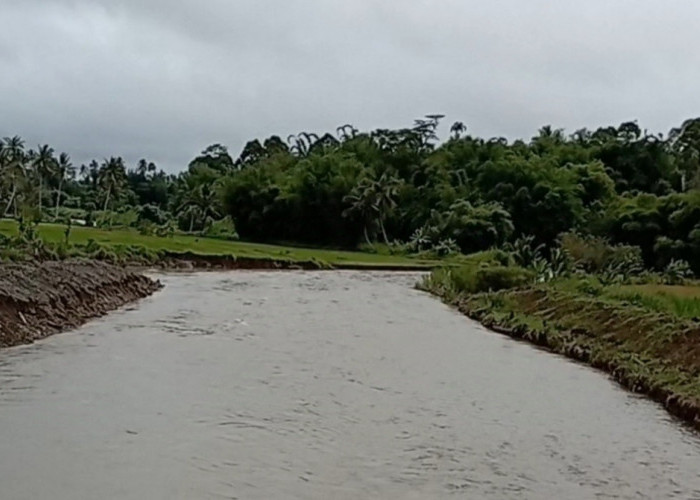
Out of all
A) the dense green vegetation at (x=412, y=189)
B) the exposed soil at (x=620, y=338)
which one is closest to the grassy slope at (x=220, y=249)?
the dense green vegetation at (x=412, y=189)

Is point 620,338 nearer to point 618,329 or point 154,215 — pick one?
point 618,329

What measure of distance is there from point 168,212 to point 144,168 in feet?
114

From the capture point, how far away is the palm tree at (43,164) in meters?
85.2

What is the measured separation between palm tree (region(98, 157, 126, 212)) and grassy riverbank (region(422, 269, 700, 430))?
6684cm

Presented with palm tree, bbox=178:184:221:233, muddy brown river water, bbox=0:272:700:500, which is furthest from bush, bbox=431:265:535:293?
palm tree, bbox=178:184:221:233

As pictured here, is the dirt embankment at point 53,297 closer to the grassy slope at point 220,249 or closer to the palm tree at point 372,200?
the grassy slope at point 220,249

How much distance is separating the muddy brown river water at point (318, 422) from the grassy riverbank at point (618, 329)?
1.57ft

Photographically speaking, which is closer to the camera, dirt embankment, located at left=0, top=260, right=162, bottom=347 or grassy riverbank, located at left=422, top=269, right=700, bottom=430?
grassy riverbank, located at left=422, top=269, right=700, bottom=430

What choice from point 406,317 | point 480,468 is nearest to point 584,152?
point 406,317

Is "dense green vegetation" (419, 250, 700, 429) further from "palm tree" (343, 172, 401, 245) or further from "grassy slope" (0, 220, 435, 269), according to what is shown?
"palm tree" (343, 172, 401, 245)

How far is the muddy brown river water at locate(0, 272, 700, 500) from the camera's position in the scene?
32.1ft

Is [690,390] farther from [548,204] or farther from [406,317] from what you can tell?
[548,204]

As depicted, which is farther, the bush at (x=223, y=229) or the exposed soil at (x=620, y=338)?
the bush at (x=223, y=229)

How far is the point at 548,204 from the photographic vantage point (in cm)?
6731
